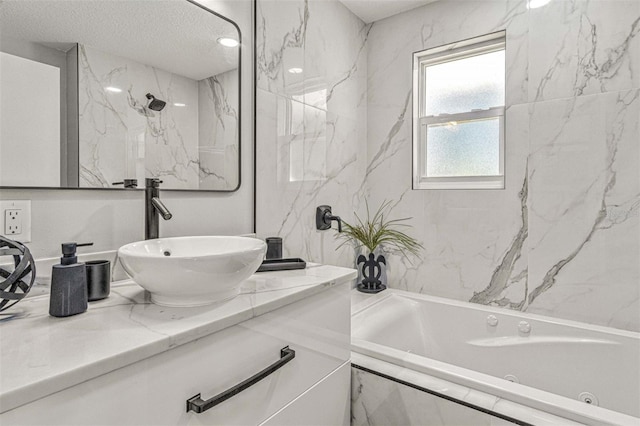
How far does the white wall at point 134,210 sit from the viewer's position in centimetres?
102

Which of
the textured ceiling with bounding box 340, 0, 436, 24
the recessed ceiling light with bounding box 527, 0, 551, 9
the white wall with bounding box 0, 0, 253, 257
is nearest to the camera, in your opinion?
the white wall with bounding box 0, 0, 253, 257

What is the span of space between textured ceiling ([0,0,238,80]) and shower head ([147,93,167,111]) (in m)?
0.12

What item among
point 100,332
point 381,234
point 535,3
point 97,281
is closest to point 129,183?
point 97,281

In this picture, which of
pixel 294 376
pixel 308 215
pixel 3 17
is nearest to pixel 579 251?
pixel 308 215

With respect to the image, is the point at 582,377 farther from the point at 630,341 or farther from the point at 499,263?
the point at 499,263

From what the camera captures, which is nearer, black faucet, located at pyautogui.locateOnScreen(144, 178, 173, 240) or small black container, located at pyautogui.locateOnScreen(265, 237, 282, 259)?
black faucet, located at pyautogui.locateOnScreen(144, 178, 173, 240)

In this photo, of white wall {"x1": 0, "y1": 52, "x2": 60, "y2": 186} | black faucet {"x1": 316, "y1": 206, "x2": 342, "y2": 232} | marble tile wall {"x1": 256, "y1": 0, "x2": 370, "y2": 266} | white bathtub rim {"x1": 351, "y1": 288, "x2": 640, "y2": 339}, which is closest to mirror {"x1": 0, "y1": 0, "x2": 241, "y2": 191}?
white wall {"x1": 0, "y1": 52, "x2": 60, "y2": 186}

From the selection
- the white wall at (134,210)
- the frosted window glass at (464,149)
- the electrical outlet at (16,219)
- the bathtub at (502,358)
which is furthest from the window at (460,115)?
the electrical outlet at (16,219)

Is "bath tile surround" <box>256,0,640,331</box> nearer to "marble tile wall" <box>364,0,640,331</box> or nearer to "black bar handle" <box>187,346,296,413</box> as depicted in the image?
"marble tile wall" <box>364,0,640,331</box>

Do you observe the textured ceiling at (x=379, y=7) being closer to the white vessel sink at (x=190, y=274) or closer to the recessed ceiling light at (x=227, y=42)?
the recessed ceiling light at (x=227, y=42)

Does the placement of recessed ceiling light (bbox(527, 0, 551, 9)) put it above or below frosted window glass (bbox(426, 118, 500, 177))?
above

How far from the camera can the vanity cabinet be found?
0.61 m

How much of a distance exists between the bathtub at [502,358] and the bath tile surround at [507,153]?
0.16 metres

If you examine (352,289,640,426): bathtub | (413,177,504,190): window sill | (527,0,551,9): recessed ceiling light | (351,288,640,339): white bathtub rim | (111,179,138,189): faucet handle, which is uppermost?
(527,0,551,9): recessed ceiling light
